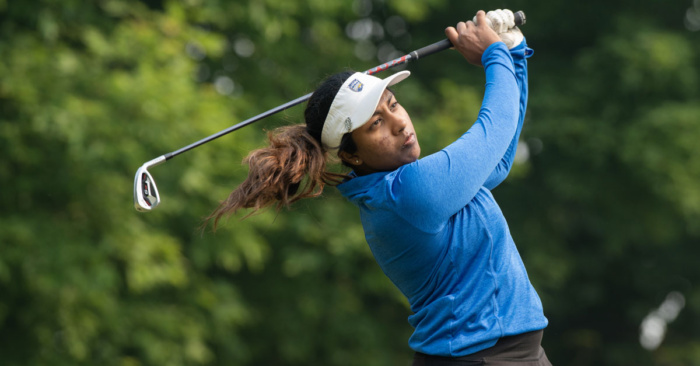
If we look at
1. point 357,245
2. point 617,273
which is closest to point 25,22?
point 357,245

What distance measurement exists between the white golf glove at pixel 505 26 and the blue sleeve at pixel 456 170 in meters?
0.34

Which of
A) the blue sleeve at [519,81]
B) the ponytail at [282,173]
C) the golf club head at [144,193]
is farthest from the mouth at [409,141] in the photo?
the golf club head at [144,193]

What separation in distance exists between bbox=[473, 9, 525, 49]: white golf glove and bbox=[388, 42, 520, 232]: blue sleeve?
342 millimetres

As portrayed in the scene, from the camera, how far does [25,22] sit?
8195 mm

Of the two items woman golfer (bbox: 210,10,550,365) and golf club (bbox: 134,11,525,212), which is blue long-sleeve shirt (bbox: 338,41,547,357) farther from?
golf club (bbox: 134,11,525,212)

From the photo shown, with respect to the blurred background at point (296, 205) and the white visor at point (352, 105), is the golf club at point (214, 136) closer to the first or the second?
the white visor at point (352, 105)

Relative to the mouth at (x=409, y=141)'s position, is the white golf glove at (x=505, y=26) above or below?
above

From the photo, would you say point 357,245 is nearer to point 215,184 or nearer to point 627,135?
point 215,184

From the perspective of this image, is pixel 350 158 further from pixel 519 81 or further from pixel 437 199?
pixel 519 81

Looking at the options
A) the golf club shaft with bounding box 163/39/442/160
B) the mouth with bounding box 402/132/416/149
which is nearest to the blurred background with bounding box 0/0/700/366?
the golf club shaft with bounding box 163/39/442/160

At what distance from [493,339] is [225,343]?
8.01 meters

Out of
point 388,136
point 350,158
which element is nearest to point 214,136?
point 350,158

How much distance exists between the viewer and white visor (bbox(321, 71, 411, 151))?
2.63 meters

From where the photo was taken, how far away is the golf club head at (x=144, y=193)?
320 centimetres
